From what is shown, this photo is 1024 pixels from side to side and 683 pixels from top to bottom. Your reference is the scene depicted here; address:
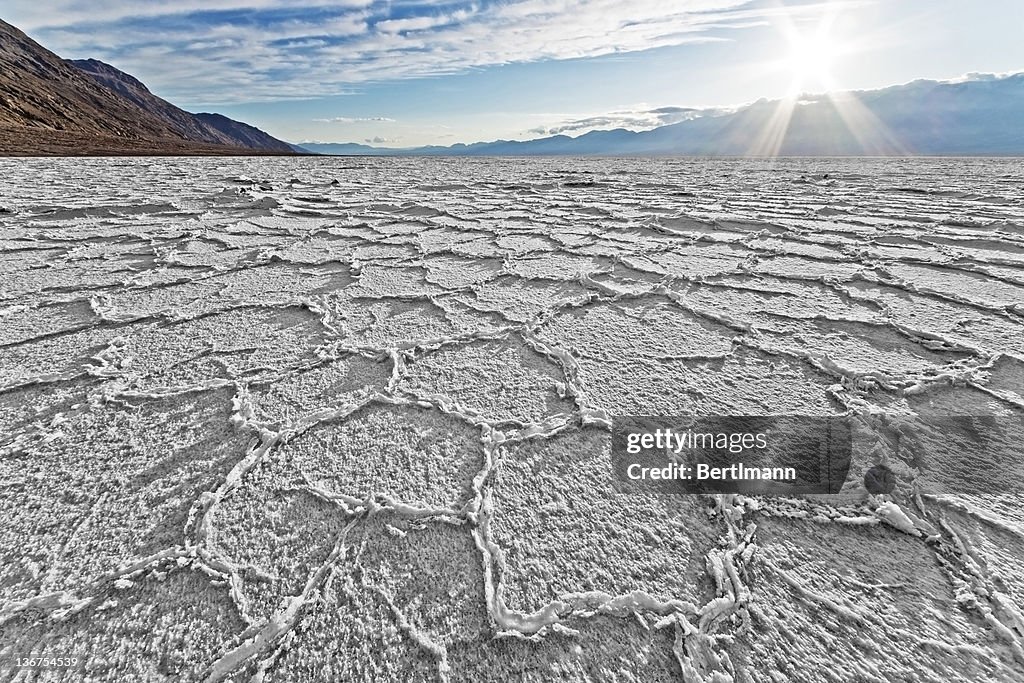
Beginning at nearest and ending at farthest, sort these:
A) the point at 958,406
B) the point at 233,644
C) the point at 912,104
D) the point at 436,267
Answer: the point at 233,644, the point at 958,406, the point at 436,267, the point at 912,104

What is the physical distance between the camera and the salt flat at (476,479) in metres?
0.73

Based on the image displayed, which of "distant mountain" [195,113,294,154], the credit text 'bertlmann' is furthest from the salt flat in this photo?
"distant mountain" [195,113,294,154]

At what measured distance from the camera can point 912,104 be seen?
6826 inches

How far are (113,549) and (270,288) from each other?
1.60 metres

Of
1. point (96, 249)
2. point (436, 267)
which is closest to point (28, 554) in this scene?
point (436, 267)

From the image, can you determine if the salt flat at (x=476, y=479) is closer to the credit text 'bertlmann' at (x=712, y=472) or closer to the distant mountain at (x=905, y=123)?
the credit text 'bertlmann' at (x=712, y=472)

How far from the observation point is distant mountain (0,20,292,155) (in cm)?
1772

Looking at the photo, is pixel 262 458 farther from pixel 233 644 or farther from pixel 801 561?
pixel 801 561

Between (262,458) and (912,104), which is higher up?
(912,104)

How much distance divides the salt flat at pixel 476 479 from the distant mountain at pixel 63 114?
51.8 ft

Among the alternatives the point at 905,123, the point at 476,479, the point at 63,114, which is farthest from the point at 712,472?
the point at 905,123

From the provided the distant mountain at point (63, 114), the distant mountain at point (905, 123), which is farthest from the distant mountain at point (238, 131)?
the distant mountain at point (63, 114)

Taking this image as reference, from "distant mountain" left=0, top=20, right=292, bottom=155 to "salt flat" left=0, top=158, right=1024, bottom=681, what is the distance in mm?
15793

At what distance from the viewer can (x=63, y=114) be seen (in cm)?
3164
